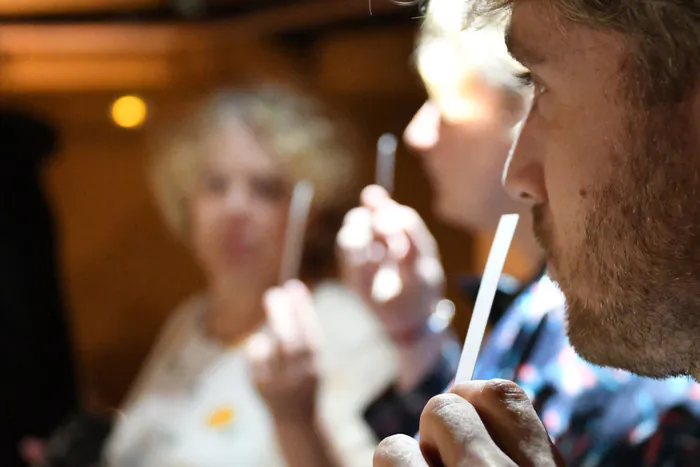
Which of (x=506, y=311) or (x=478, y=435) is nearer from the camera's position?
(x=478, y=435)

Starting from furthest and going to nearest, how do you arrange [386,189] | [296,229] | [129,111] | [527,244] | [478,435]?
[129,111] < [296,229] < [386,189] < [527,244] < [478,435]

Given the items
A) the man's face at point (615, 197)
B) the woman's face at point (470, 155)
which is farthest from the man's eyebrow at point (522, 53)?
the woman's face at point (470, 155)

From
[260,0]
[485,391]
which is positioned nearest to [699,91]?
[485,391]

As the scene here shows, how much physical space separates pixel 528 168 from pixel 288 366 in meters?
0.42

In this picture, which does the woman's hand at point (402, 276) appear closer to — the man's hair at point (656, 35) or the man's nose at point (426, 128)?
the man's nose at point (426, 128)

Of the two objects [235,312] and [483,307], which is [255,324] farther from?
[483,307]

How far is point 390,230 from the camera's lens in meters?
0.74

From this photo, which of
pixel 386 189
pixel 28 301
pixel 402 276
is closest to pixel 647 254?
pixel 402 276

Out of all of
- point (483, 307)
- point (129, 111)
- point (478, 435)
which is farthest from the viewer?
point (129, 111)

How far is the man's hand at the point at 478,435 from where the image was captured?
1.06 ft

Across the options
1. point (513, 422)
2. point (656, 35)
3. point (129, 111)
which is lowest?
point (129, 111)

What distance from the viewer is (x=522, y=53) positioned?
40 centimetres

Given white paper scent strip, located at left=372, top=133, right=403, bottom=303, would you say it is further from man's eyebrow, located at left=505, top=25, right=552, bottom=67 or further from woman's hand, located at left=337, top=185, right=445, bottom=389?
man's eyebrow, located at left=505, top=25, right=552, bottom=67

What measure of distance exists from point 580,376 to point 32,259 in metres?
A: 0.93
